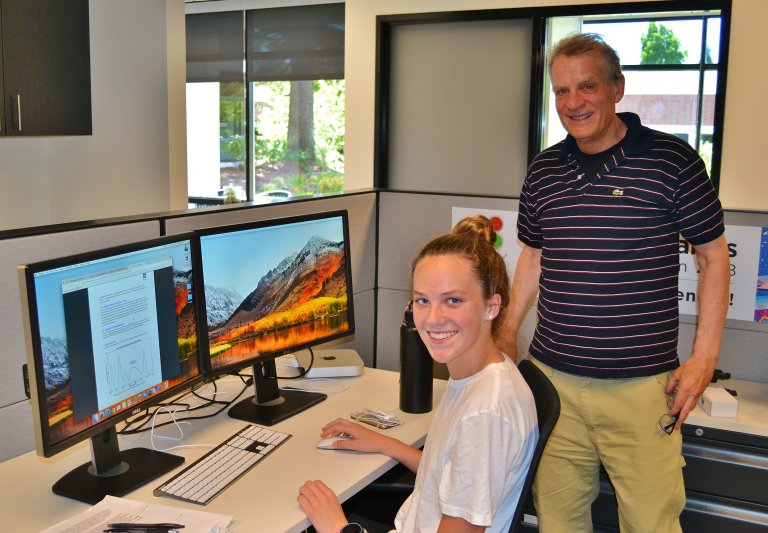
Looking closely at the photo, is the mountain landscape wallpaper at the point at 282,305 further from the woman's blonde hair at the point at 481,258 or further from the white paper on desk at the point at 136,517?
the woman's blonde hair at the point at 481,258

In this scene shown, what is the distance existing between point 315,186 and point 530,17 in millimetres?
2643

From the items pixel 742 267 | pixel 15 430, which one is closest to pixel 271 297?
pixel 15 430

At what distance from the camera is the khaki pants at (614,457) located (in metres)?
1.84

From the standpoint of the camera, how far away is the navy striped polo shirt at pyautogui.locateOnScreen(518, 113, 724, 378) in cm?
183

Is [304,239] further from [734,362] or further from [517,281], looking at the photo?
[734,362]

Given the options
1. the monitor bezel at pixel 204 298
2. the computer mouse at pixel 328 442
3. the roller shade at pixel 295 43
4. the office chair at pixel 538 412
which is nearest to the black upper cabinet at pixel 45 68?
the monitor bezel at pixel 204 298

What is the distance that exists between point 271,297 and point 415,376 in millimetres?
410

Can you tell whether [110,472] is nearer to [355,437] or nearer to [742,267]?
[355,437]

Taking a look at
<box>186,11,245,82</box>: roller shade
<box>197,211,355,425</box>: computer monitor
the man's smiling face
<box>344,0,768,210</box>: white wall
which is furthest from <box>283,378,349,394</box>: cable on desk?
<box>186,11,245,82</box>: roller shade

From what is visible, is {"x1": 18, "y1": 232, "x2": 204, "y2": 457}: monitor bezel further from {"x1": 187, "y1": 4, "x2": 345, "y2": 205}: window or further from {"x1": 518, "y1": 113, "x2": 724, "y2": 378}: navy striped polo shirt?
{"x1": 187, "y1": 4, "x2": 345, "y2": 205}: window

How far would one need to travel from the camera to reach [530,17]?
4.85 m

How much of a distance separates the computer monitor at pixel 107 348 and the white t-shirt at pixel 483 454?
0.59m

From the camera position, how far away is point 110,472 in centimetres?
163

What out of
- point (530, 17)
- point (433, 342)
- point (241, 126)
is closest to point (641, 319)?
point (433, 342)
